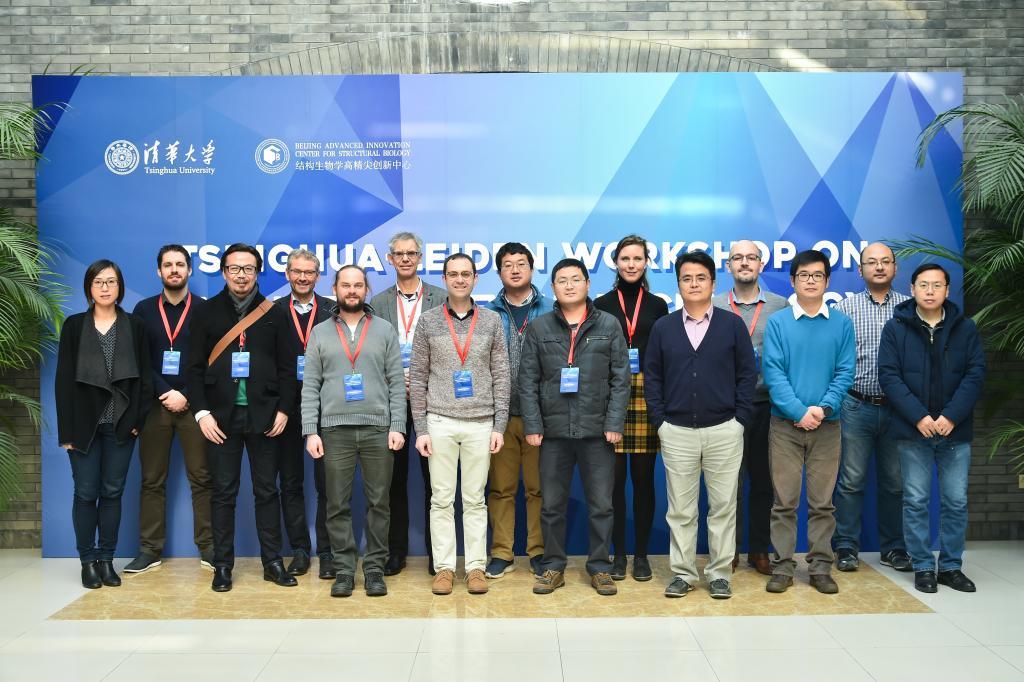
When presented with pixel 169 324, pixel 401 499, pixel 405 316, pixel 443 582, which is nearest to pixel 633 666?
pixel 443 582

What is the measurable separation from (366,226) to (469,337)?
3.95ft

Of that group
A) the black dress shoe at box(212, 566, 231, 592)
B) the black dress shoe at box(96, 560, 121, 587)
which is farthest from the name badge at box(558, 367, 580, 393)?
the black dress shoe at box(96, 560, 121, 587)

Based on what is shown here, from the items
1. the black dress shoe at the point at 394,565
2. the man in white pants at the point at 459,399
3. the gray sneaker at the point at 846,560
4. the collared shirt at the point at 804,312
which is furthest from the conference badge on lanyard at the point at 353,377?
the gray sneaker at the point at 846,560

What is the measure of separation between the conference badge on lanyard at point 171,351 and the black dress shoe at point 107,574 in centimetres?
103

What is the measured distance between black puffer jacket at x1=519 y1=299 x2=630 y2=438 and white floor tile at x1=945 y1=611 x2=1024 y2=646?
1.72 metres

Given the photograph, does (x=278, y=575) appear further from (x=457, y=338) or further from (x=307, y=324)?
(x=457, y=338)

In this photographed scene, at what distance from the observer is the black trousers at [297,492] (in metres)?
4.50

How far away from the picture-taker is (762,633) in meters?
3.71

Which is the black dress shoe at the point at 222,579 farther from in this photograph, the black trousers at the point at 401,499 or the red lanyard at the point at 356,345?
the red lanyard at the point at 356,345

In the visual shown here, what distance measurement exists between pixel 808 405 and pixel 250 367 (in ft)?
9.09

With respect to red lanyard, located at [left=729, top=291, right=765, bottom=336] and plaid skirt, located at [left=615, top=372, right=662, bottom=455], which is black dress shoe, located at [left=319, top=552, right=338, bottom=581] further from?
red lanyard, located at [left=729, top=291, right=765, bottom=336]

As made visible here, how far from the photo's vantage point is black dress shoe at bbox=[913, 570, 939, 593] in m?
4.23

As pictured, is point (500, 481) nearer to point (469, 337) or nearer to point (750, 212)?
point (469, 337)

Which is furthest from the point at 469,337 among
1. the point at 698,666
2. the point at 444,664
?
the point at 698,666
